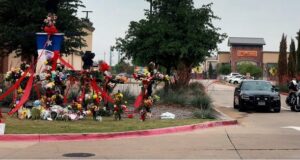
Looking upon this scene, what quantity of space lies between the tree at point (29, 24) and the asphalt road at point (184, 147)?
36.5 feet

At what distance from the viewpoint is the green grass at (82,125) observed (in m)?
13.6

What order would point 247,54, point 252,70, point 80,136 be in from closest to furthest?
point 80,136, point 252,70, point 247,54

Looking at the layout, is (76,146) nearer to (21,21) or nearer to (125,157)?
→ (125,157)

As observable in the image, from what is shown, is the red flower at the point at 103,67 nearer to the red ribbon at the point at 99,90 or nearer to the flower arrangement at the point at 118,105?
the red ribbon at the point at 99,90

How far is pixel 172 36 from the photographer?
84.2ft

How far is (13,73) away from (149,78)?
4388 millimetres

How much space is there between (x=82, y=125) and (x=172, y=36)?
11.5 metres

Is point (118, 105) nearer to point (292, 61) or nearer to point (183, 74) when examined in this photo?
point (183, 74)

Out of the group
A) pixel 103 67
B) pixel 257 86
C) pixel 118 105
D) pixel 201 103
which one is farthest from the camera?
pixel 257 86

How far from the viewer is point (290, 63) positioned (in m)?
51.6

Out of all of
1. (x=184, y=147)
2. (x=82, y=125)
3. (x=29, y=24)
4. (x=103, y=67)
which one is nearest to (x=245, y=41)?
(x=29, y=24)

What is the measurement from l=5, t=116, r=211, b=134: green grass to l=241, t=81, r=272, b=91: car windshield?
8115 mm

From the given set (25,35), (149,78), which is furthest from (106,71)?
(25,35)

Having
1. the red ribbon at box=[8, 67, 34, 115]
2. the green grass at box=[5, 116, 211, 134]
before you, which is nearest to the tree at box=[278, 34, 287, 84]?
the green grass at box=[5, 116, 211, 134]
